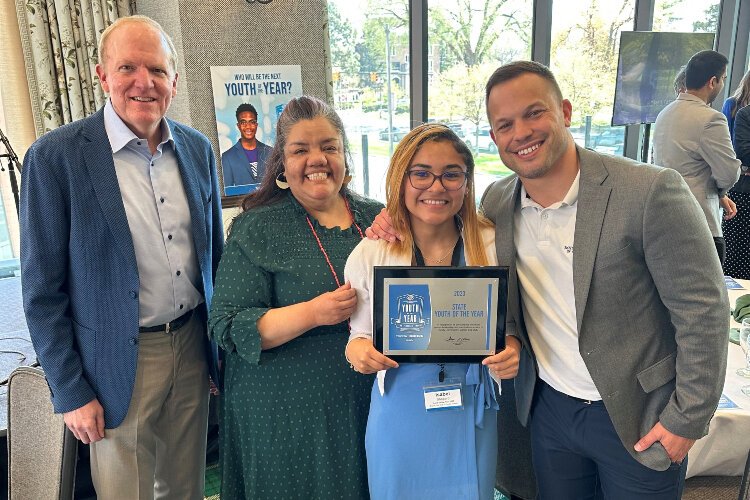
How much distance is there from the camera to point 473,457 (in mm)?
1409

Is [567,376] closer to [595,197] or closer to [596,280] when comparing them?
[596,280]

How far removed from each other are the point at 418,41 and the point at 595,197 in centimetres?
310

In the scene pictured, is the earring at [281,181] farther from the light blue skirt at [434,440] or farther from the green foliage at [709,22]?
the green foliage at [709,22]

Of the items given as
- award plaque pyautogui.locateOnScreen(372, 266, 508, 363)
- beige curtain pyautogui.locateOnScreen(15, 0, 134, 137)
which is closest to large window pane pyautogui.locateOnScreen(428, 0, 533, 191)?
beige curtain pyautogui.locateOnScreen(15, 0, 134, 137)

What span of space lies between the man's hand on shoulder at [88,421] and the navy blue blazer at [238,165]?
1.79 metres

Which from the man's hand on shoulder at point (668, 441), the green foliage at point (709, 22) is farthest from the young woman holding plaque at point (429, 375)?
the green foliage at point (709, 22)

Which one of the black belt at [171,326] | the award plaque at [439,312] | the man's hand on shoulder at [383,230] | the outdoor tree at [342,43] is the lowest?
the black belt at [171,326]

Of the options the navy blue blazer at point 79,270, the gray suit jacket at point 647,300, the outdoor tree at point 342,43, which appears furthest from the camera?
the outdoor tree at point 342,43

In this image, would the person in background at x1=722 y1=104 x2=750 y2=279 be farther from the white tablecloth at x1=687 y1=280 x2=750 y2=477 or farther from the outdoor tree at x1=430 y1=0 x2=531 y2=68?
the white tablecloth at x1=687 y1=280 x2=750 y2=477

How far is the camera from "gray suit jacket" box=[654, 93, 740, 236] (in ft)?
12.1

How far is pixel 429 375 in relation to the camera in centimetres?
143

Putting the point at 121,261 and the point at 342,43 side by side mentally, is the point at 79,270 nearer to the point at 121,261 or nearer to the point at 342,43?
the point at 121,261

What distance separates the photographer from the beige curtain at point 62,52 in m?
3.04

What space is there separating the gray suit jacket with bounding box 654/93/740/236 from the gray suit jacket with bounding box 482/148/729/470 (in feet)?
9.33
